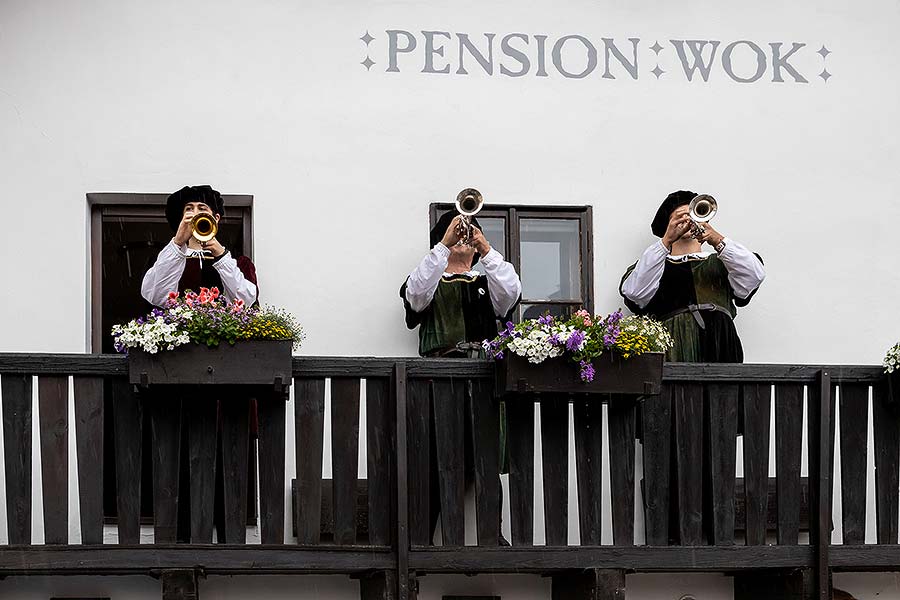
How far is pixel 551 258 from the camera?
1398 centimetres

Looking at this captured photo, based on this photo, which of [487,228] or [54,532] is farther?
[487,228]

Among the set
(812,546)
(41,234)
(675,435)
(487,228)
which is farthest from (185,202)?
(812,546)

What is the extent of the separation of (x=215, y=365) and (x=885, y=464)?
13.4 feet

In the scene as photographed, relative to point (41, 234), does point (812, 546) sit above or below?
below

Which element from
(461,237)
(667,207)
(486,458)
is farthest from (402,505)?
(667,207)

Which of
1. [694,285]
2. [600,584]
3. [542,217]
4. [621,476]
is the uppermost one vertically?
[542,217]

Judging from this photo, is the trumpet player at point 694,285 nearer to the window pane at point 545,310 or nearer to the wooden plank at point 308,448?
the window pane at point 545,310

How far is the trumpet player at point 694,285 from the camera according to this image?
1318cm

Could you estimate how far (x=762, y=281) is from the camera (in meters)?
13.8

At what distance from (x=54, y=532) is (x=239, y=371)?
4.58 feet

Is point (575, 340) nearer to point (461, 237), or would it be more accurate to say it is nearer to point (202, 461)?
point (461, 237)

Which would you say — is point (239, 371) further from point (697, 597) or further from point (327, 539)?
point (697, 597)

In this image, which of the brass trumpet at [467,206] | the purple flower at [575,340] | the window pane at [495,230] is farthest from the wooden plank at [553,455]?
the window pane at [495,230]

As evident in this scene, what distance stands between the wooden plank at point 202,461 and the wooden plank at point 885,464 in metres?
3.95
